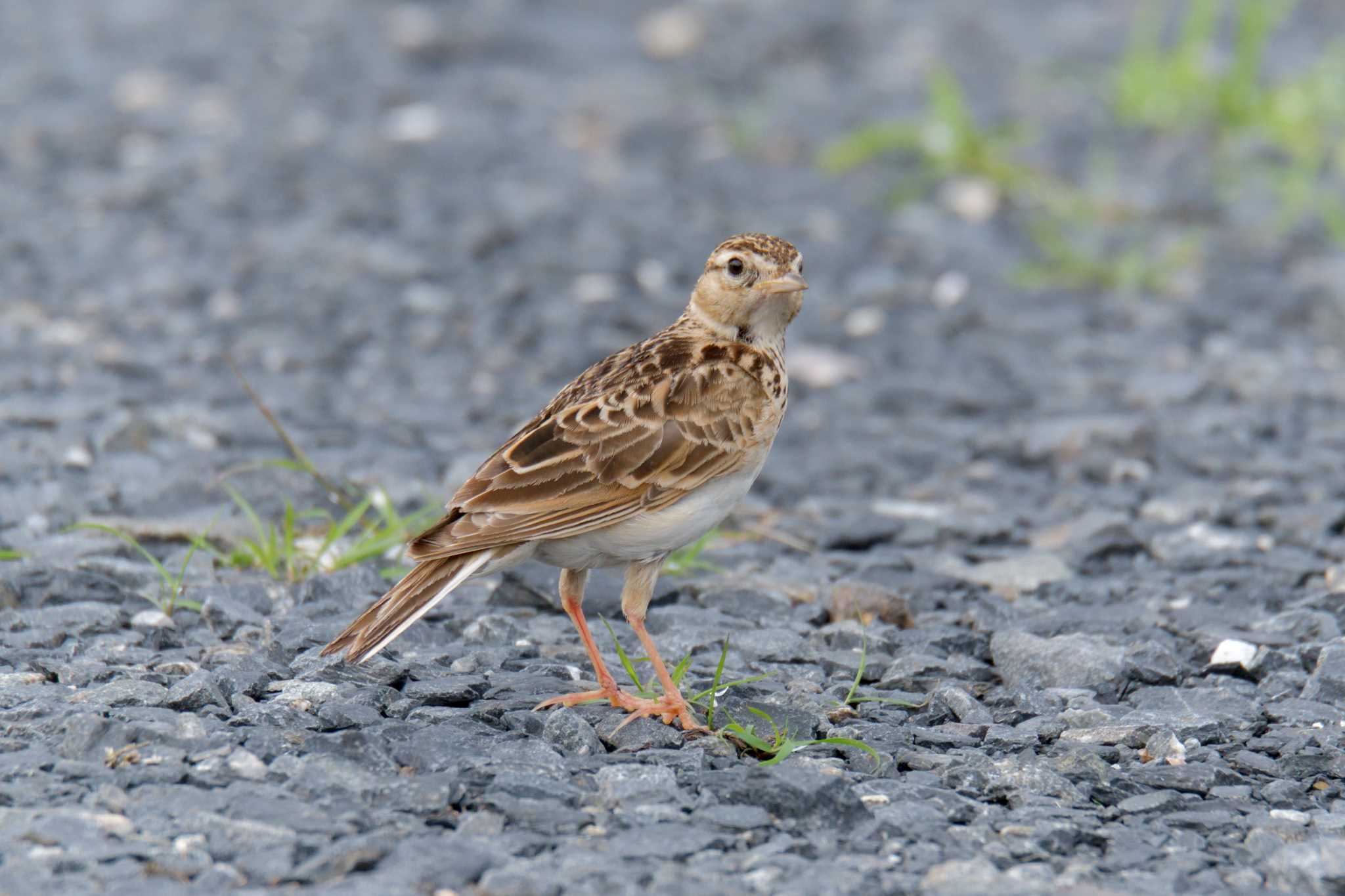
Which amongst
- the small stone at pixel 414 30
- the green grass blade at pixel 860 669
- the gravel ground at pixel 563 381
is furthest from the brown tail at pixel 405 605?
the small stone at pixel 414 30

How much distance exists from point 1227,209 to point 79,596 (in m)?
9.18

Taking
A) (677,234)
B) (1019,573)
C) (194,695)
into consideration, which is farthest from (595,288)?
(194,695)

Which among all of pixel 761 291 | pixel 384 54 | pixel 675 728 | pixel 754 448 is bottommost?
pixel 675 728

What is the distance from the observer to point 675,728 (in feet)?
17.7

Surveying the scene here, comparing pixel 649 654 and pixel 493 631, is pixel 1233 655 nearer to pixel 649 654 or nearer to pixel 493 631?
pixel 649 654

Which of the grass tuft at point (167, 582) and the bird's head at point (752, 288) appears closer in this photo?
the grass tuft at point (167, 582)

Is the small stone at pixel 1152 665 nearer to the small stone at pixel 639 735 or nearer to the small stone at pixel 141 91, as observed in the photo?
the small stone at pixel 639 735

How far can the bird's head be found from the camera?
249 inches

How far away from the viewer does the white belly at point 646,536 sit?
563 cm

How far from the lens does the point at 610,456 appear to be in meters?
5.71

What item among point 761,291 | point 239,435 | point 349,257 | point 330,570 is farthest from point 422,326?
point 761,291

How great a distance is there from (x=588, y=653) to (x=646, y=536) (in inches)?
20.6

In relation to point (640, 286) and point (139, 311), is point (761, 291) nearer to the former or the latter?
point (640, 286)

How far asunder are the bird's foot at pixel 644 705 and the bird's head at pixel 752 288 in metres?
1.61
